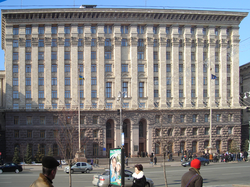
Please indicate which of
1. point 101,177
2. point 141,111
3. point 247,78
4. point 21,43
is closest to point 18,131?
point 21,43

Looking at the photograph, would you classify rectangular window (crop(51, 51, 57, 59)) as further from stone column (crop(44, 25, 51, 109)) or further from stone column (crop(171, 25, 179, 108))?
stone column (crop(171, 25, 179, 108))

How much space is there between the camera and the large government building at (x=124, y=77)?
64188 mm

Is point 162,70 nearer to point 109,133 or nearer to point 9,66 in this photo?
point 109,133

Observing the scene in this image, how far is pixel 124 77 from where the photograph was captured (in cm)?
6638

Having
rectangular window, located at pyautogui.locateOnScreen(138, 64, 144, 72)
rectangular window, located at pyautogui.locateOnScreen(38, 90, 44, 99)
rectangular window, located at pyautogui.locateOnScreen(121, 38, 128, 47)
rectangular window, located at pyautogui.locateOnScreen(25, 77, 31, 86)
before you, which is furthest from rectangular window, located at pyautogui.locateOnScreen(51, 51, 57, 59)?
rectangular window, located at pyautogui.locateOnScreen(138, 64, 144, 72)

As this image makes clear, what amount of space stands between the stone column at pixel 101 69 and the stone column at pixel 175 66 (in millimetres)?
13462

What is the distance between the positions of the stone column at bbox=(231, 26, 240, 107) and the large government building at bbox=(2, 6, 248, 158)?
0.20 metres

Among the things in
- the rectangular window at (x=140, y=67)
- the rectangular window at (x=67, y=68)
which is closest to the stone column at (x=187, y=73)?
the rectangular window at (x=140, y=67)

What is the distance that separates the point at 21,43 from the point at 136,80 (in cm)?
Result: 2276

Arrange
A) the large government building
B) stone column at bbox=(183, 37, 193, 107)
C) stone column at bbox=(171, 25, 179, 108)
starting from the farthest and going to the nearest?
stone column at bbox=(183, 37, 193, 107), stone column at bbox=(171, 25, 179, 108), the large government building

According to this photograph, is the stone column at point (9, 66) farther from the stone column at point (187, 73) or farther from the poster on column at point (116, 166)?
the poster on column at point (116, 166)

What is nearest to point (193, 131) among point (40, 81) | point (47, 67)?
point (47, 67)

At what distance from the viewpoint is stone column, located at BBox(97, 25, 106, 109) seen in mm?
65125

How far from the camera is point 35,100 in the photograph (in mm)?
64125
